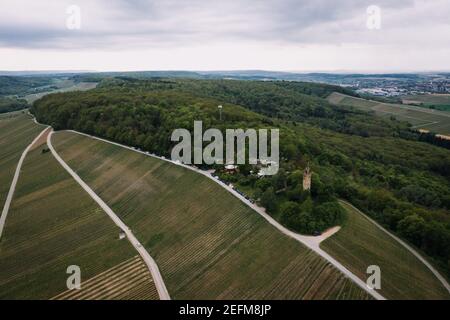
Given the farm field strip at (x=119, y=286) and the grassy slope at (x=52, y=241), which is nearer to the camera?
the farm field strip at (x=119, y=286)

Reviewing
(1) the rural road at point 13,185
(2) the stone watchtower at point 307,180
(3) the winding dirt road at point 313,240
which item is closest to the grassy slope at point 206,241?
(3) the winding dirt road at point 313,240

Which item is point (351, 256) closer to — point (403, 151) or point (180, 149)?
point (180, 149)

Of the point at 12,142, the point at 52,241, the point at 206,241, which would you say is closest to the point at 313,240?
the point at 206,241

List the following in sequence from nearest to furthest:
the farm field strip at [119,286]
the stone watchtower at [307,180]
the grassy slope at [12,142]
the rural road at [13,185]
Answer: the farm field strip at [119,286]
the stone watchtower at [307,180]
the rural road at [13,185]
the grassy slope at [12,142]

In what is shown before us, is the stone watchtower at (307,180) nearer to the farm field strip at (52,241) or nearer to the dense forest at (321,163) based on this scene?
the dense forest at (321,163)

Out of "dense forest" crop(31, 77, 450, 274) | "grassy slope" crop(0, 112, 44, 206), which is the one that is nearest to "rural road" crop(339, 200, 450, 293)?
"dense forest" crop(31, 77, 450, 274)

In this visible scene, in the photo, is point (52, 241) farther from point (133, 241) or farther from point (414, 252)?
point (414, 252)
